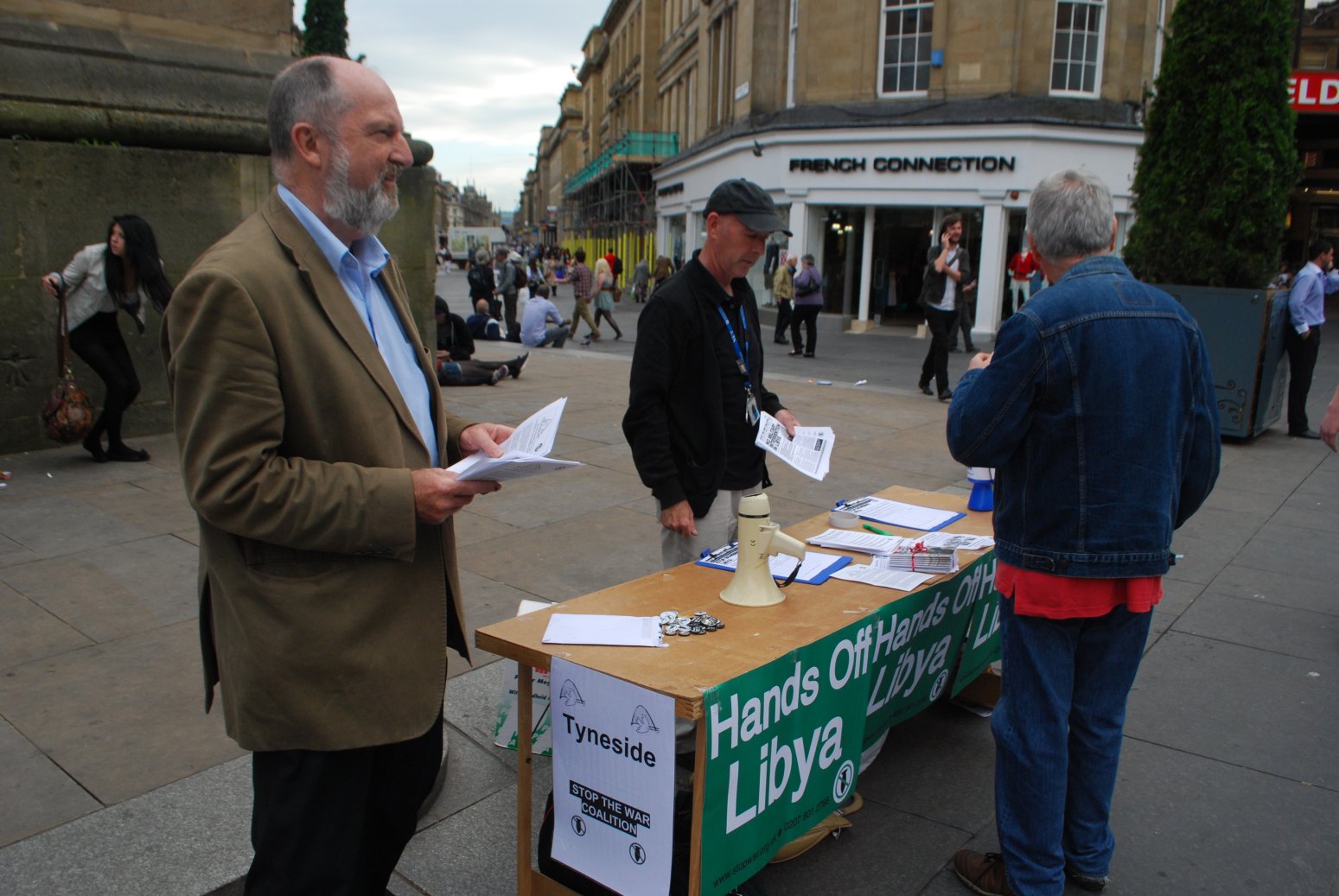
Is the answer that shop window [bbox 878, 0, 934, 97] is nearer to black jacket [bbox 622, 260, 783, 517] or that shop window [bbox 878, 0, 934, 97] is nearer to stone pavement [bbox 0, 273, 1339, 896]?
stone pavement [bbox 0, 273, 1339, 896]

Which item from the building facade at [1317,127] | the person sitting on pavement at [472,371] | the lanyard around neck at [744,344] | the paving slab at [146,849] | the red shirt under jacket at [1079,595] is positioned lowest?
the paving slab at [146,849]

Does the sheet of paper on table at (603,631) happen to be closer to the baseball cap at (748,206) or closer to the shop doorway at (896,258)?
the baseball cap at (748,206)

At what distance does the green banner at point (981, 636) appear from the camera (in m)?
3.73

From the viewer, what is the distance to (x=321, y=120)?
190cm

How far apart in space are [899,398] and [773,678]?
10034 millimetres

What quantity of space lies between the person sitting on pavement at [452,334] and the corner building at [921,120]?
1155 centimetres

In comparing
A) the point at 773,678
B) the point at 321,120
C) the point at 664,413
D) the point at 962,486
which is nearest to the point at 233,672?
the point at 321,120

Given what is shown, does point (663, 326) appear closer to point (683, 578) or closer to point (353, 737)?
point (683, 578)

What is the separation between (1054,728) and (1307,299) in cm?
888

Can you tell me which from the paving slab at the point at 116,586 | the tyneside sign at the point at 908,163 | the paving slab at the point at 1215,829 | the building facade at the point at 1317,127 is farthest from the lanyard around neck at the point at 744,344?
the building facade at the point at 1317,127

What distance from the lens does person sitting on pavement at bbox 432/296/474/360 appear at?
1296cm

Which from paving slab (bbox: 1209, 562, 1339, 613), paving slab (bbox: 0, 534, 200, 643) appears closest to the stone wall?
paving slab (bbox: 0, 534, 200, 643)

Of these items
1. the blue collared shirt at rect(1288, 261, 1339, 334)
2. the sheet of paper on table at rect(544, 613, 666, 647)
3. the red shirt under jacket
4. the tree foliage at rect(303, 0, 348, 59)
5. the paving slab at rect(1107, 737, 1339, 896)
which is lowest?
the paving slab at rect(1107, 737, 1339, 896)

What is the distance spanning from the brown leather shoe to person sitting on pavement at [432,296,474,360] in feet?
35.7
